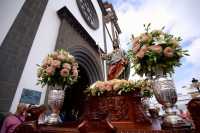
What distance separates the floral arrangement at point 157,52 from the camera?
1270mm

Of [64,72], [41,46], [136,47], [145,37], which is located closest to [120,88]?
[136,47]

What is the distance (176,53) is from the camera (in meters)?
1.29

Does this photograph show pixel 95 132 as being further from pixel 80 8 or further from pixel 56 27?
pixel 80 8

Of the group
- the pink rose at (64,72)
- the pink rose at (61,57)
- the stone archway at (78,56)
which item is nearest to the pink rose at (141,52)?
the pink rose at (64,72)

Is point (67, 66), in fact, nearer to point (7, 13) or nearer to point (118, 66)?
point (118, 66)

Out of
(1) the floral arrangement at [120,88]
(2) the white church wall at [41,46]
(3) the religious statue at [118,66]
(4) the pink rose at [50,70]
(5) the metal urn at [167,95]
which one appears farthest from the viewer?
(2) the white church wall at [41,46]

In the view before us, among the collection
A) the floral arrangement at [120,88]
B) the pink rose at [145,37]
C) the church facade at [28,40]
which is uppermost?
the church facade at [28,40]

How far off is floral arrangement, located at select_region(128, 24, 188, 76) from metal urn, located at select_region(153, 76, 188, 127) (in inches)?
4.3

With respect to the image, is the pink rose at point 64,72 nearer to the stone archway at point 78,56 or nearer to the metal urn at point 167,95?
the metal urn at point 167,95

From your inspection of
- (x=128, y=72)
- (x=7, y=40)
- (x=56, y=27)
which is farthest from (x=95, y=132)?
(x=56, y=27)

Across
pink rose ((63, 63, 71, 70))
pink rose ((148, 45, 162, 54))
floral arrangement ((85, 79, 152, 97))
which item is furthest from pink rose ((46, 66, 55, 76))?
pink rose ((148, 45, 162, 54))

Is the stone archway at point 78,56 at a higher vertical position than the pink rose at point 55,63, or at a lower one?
higher

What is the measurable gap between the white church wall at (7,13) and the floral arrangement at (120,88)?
5.95 ft

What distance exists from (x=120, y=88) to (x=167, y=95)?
0.48 meters
